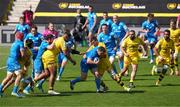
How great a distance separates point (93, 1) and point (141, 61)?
46.2 feet

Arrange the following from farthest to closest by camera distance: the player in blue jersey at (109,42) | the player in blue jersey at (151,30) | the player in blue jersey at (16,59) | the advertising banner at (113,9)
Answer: the advertising banner at (113,9) < the player in blue jersey at (151,30) < the player in blue jersey at (109,42) < the player in blue jersey at (16,59)

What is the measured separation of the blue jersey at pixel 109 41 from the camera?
22.2 m

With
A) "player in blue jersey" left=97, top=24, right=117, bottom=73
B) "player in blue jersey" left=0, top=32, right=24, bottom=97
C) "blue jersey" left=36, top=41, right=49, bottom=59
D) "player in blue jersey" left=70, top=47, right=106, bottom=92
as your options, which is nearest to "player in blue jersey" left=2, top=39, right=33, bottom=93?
"player in blue jersey" left=0, top=32, right=24, bottom=97

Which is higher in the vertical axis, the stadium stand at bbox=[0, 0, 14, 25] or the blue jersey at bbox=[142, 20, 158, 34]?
the blue jersey at bbox=[142, 20, 158, 34]

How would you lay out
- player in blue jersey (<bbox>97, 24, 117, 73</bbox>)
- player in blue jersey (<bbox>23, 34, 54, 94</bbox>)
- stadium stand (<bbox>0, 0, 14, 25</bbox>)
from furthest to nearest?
stadium stand (<bbox>0, 0, 14, 25</bbox>) < player in blue jersey (<bbox>97, 24, 117, 73</bbox>) < player in blue jersey (<bbox>23, 34, 54, 94</bbox>)

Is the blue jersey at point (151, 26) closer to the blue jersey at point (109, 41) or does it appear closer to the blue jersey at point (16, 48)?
the blue jersey at point (109, 41)

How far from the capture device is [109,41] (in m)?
22.5

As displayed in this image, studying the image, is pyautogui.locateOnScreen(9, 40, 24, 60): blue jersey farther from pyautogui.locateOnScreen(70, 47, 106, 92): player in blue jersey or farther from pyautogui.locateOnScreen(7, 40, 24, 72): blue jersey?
pyautogui.locateOnScreen(70, 47, 106, 92): player in blue jersey

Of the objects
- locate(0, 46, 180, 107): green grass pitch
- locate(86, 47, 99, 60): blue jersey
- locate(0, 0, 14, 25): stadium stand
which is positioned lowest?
locate(0, 46, 180, 107): green grass pitch

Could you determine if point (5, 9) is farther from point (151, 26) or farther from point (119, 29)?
point (119, 29)

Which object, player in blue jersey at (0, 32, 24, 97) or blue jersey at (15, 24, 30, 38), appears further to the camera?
blue jersey at (15, 24, 30, 38)

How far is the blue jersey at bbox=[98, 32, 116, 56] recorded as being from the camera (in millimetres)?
22222

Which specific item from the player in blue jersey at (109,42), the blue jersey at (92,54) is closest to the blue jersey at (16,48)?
the blue jersey at (92,54)

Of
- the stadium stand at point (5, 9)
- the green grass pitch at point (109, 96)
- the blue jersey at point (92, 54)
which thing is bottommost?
the green grass pitch at point (109, 96)
